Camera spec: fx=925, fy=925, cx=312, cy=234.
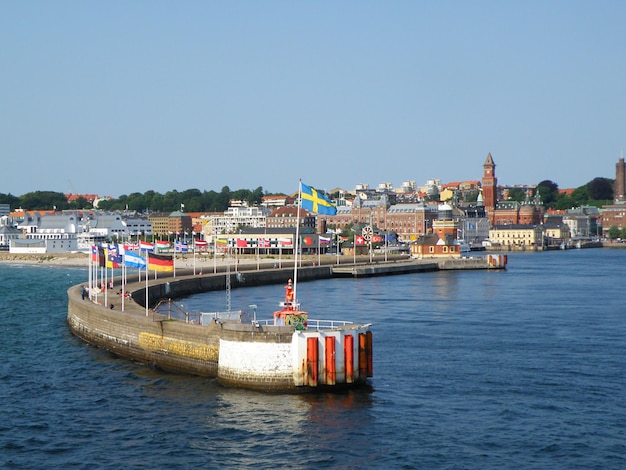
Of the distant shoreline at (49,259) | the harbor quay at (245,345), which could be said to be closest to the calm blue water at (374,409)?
the harbor quay at (245,345)

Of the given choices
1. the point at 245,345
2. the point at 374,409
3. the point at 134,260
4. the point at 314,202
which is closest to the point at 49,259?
the point at 134,260

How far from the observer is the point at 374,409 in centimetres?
3575

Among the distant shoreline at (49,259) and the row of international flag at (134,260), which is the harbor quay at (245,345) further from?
the distant shoreline at (49,259)

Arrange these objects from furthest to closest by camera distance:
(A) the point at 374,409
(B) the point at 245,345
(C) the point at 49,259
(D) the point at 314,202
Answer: (C) the point at 49,259
(D) the point at 314,202
(B) the point at 245,345
(A) the point at 374,409

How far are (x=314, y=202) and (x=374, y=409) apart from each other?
497 inches

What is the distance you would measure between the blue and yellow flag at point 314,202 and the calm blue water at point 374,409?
26.0 ft

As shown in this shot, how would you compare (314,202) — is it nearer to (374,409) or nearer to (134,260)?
(374,409)

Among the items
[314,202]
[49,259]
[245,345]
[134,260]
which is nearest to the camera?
[245,345]

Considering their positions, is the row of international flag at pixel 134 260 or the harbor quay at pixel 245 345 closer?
the harbor quay at pixel 245 345

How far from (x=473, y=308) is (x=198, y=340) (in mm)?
36031

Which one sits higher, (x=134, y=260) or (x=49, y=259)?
(x=134, y=260)

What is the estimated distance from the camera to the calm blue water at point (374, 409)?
100 feet

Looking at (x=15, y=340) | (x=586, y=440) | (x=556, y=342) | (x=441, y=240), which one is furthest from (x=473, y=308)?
(x=441, y=240)

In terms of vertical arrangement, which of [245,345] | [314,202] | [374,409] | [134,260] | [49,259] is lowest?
[49,259]
